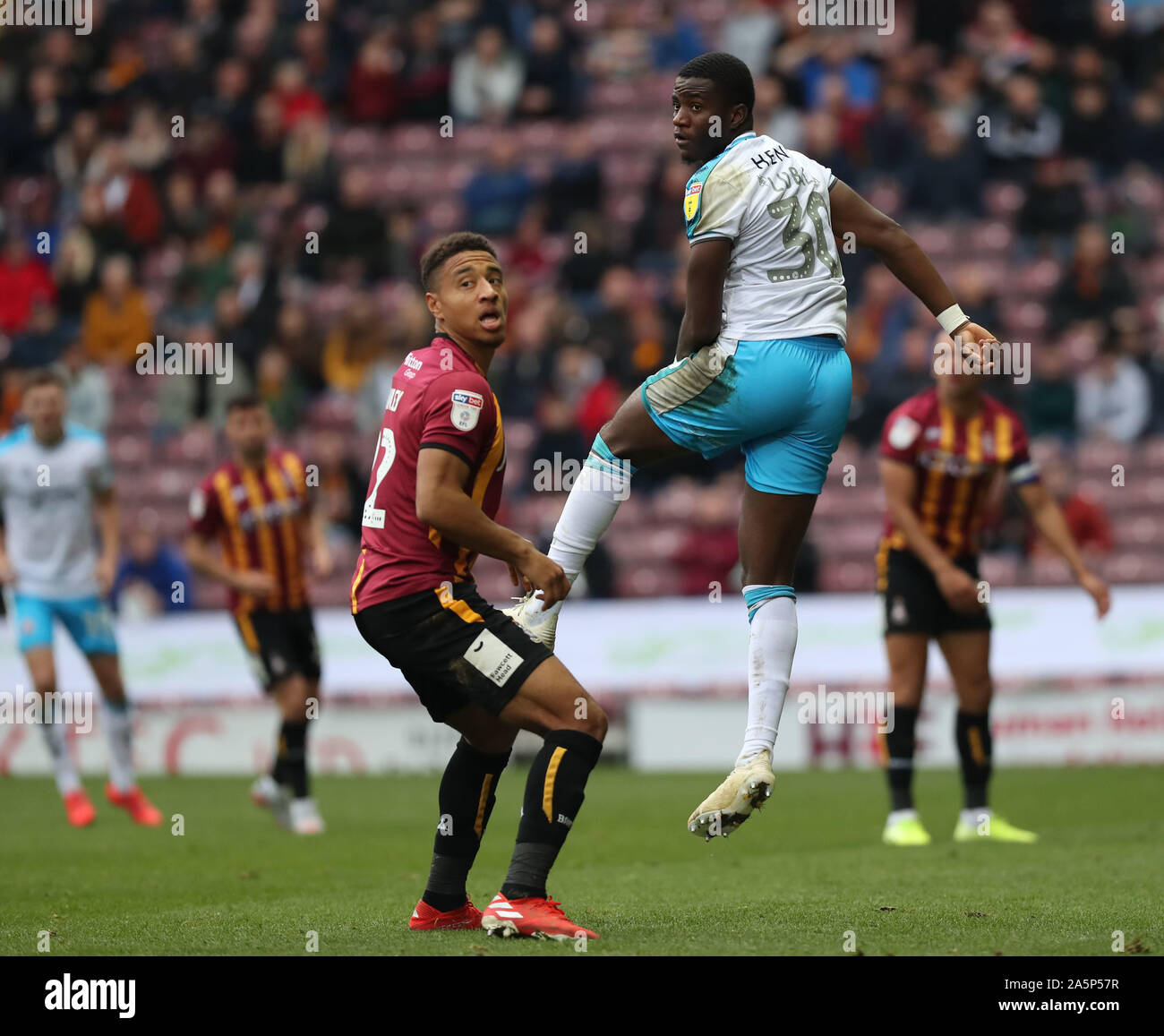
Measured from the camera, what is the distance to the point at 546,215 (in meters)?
19.2

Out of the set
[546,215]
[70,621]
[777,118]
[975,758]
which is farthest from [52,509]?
[777,118]

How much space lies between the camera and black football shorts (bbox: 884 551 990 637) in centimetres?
990

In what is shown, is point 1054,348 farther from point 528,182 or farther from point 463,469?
point 463,469

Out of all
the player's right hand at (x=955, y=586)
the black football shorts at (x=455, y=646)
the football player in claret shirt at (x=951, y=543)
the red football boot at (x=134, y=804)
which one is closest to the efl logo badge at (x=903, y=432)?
the football player in claret shirt at (x=951, y=543)

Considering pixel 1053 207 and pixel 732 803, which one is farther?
pixel 1053 207

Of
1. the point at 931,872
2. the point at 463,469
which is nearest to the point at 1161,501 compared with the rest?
the point at 931,872

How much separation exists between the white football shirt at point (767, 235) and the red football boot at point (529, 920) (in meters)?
1.95

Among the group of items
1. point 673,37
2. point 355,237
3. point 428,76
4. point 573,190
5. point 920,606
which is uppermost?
point 673,37

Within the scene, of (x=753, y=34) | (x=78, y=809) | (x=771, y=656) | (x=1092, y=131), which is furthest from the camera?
(x=753, y=34)

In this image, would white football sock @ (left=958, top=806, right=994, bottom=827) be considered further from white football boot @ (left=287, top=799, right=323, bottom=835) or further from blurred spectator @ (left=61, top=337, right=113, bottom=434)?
blurred spectator @ (left=61, top=337, right=113, bottom=434)

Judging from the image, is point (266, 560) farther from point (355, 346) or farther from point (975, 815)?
point (355, 346)

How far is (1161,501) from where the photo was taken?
16.4m

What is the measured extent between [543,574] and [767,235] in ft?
4.50

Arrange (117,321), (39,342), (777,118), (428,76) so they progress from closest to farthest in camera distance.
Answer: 1. (777,118)
2. (39,342)
3. (117,321)
4. (428,76)
